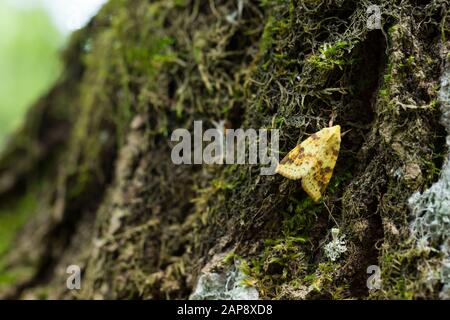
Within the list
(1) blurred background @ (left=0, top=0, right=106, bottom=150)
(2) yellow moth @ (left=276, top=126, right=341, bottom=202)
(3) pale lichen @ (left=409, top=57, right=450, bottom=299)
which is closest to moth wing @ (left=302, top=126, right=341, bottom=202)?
(2) yellow moth @ (left=276, top=126, right=341, bottom=202)

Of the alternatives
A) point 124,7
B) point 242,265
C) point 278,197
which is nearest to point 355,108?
point 278,197

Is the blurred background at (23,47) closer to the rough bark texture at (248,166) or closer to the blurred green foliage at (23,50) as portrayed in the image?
the blurred green foliage at (23,50)

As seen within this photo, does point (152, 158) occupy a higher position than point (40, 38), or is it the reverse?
point (40, 38)

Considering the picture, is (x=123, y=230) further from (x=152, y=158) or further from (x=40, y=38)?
(x=40, y=38)

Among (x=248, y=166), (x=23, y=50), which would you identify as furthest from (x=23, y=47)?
(x=248, y=166)

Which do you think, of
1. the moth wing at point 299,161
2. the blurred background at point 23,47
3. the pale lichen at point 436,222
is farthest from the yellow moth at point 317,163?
the blurred background at point 23,47
